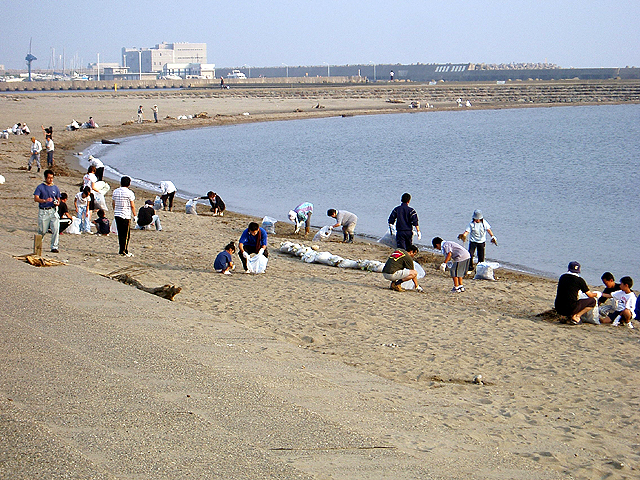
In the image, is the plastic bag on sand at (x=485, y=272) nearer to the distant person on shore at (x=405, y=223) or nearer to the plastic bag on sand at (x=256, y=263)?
the distant person on shore at (x=405, y=223)

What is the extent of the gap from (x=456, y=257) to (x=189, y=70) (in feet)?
603

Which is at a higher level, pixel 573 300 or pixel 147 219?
pixel 147 219

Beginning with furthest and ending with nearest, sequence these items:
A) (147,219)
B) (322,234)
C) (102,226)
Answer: (322,234)
(147,219)
(102,226)

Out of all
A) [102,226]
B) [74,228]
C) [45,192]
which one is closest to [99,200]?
[102,226]

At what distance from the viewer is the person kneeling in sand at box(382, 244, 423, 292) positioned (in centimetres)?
1140

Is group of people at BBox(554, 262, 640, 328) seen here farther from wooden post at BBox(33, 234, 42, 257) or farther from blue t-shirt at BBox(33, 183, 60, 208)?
blue t-shirt at BBox(33, 183, 60, 208)

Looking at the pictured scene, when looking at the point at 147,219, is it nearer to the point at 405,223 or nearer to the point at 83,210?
the point at 83,210

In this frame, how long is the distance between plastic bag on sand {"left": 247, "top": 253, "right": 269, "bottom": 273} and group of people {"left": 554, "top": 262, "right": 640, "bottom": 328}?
489 cm

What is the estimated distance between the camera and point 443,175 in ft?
111

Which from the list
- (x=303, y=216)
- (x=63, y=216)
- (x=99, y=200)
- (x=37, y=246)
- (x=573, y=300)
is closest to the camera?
(x=573, y=300)

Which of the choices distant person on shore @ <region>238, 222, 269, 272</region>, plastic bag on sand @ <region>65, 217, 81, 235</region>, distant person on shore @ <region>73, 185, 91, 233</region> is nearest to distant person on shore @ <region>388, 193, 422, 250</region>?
distant person on shore @ <region>238, 222, 269, 272</region>

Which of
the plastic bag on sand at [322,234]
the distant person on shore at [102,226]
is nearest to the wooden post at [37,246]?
the distant person on shore at [102,226]

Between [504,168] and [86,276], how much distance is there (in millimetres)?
30810

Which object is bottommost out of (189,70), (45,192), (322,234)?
(322,234)
